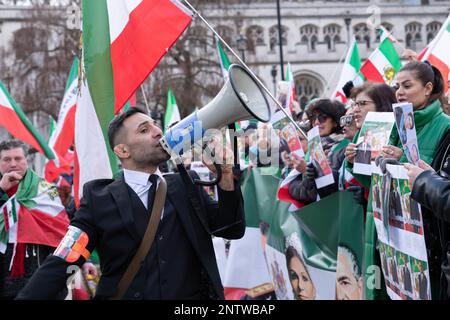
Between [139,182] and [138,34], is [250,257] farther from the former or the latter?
[139,182]

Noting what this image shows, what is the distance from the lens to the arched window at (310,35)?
4925 centimetres

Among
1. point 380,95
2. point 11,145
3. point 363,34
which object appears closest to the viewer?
point 380,95

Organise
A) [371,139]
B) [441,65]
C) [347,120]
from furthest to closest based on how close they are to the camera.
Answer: [441,65]
[347,120]
[371,139]

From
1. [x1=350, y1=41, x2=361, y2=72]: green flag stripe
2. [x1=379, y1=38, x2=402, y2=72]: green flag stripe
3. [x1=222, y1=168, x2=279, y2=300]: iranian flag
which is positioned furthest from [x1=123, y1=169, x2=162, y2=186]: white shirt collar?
[x1=350, y1=41, x2=361, y2=72]: green flag stripe

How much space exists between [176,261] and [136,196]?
374mm

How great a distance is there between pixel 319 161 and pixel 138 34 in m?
1.65

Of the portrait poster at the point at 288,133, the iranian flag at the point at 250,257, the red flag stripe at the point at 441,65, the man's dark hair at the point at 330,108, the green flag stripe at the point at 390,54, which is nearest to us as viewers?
the portrait poster at the point at 288,133

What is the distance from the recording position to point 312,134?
5.14m

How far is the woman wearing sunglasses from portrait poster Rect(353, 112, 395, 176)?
0.76m

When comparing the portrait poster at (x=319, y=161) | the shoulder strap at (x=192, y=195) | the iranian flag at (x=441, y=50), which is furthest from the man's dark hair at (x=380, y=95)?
the iranian flag at (x=441, y=50)

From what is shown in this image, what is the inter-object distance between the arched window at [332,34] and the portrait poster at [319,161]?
44970 millimetres

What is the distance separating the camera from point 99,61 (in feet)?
17.1

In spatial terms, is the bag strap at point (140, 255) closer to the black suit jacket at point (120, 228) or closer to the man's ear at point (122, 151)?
the black suit jacket at point (120, 228)

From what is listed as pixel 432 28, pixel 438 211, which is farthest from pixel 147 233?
pixel 432 28
